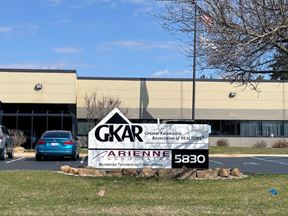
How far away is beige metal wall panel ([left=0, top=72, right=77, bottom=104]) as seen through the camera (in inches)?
1574

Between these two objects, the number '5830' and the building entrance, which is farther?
the building entrance

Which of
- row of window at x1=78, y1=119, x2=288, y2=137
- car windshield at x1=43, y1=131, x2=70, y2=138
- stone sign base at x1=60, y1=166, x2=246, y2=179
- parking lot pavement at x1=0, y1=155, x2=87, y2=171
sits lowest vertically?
parking lot pavement at x1=0, y1=155, x2=87, y2=171

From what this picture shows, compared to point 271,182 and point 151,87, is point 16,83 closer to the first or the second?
point 151,87

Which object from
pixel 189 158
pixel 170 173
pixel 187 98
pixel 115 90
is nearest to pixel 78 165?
pixel 189 158

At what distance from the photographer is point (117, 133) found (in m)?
15.5

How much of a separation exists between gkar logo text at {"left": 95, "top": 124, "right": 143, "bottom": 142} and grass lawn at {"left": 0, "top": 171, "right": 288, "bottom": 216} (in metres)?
1.32

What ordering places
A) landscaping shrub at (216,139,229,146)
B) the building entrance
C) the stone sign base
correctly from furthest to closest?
landscaping shrub at (216,139,229,146), the building entrance, the stone sign base

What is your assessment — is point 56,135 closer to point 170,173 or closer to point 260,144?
point 170,173

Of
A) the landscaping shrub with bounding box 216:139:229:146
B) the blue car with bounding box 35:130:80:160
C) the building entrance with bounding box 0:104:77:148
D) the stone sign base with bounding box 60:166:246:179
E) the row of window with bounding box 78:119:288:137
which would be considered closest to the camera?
the stone sign base with bounding box 60:166:246:179

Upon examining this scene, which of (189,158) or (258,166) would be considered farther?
(258,166)

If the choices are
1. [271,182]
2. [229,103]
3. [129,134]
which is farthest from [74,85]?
[271,182]

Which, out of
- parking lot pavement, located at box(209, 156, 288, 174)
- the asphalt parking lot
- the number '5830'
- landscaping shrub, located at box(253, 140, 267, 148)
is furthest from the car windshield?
landscaping shrub, located at box(253, 140, 267, 148)

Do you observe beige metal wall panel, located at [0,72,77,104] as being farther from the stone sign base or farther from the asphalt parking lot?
the stone sign base

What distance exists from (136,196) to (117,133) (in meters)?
3.71
